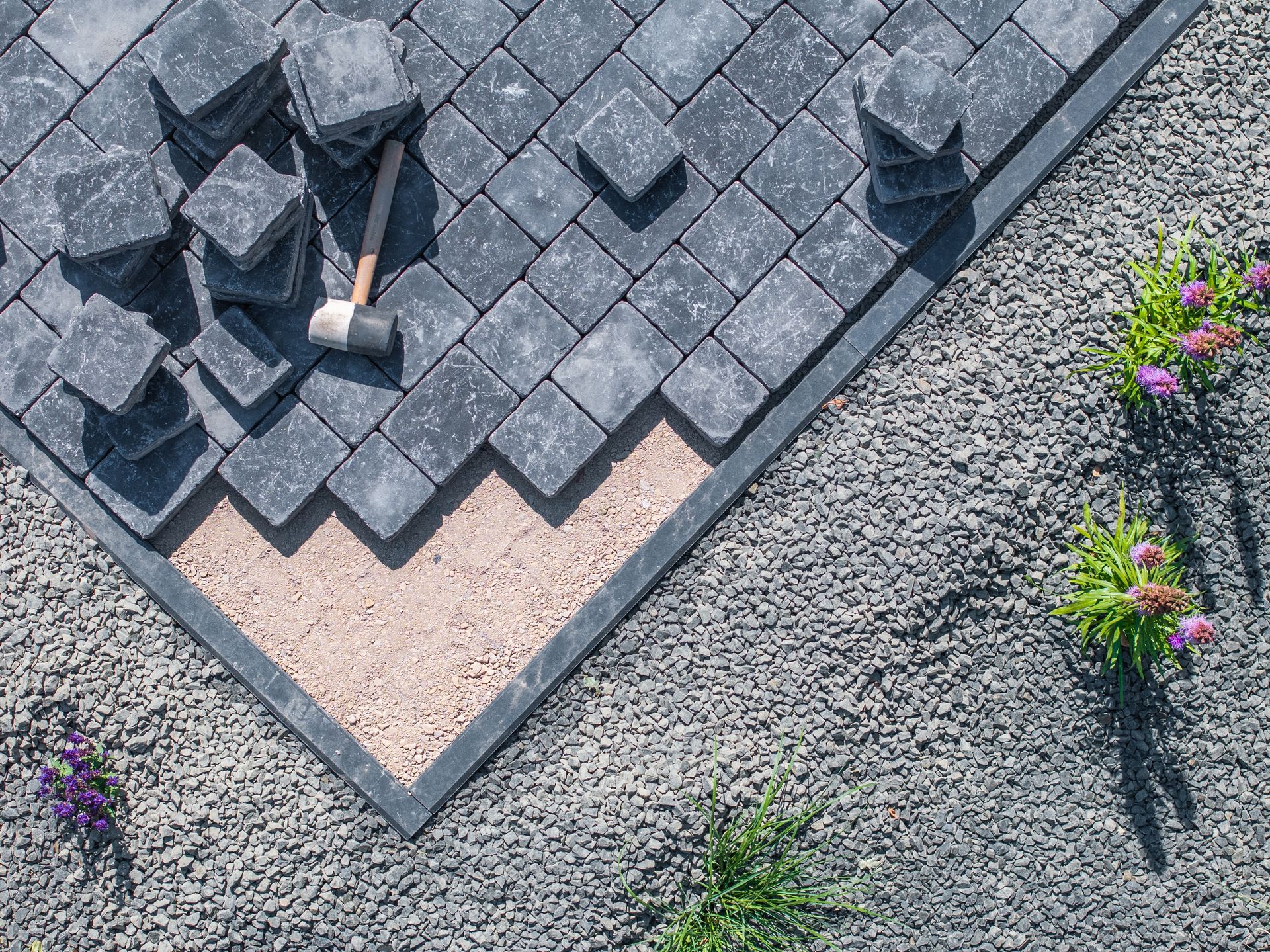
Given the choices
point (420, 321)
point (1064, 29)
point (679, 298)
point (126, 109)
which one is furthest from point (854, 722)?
point (126, 109)

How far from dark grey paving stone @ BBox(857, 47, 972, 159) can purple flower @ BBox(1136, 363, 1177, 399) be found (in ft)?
4.47

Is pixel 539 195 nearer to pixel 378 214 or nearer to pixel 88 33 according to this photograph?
pixel 378 214

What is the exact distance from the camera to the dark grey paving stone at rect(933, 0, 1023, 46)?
15.1ft

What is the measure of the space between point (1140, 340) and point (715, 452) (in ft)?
6.54

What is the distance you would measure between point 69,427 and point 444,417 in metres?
1.74

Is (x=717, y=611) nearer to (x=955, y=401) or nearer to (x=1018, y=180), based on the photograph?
(x=955, y=401)

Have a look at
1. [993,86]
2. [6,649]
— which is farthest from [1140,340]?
[6,649]

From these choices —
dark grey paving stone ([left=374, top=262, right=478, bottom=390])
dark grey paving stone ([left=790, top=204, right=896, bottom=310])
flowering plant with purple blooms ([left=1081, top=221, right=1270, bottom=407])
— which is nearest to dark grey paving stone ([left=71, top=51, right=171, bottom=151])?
dark grey paving stone ([left=374, top=262, right=478, bottom=390])

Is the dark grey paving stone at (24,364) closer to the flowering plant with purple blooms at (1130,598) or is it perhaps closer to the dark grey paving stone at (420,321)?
the dark grey paving stone at (420,321)

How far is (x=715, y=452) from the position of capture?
4.65 metres

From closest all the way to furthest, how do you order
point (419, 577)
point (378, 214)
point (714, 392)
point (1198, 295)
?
1. point (1198, 295)
2. point (378, 214)
3. point (714, 392)
4. point (419, 577)

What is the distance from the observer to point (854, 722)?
448 centimetres

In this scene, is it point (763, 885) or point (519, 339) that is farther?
point (519, 339)

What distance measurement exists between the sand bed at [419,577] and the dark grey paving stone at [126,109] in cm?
167
